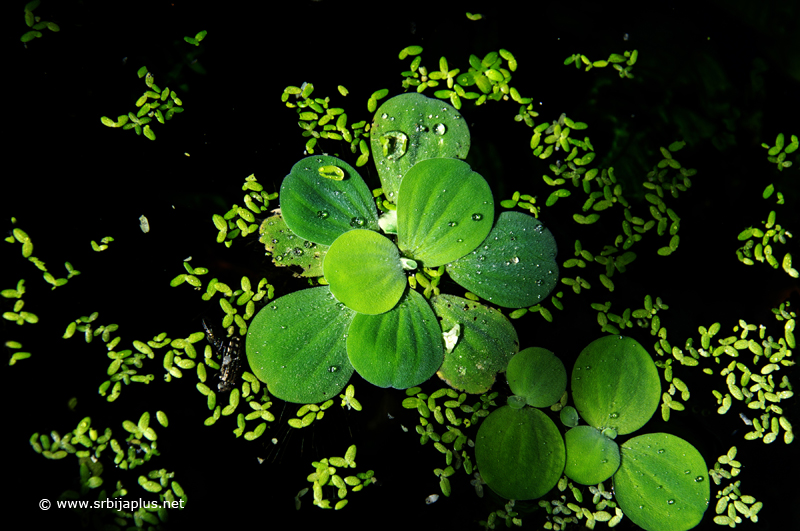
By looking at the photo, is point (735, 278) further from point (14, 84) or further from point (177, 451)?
point (14, 84)

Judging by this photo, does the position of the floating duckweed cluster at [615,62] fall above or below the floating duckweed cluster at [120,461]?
above

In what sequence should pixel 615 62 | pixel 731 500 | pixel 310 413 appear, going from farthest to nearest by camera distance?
pixel 615 62, pixel 731 500, pixel 310 413

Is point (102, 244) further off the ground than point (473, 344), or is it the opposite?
point (102, 244)

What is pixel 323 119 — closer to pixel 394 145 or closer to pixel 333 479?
pixel 394 145

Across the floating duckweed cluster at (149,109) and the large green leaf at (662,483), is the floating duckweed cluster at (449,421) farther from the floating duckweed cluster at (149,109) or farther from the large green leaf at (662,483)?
the floating duckweed cluster at (149,109)

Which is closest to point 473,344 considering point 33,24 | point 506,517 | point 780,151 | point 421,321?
point 421,321

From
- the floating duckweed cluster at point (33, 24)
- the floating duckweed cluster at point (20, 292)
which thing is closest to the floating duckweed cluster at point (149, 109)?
the floating duckweed cluster at point (33, 24)

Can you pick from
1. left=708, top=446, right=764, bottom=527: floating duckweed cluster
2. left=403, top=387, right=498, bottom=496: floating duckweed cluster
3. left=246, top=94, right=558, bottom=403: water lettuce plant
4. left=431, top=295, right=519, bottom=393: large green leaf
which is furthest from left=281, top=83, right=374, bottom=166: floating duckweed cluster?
left=708, top=446, right=764, bottom=527: floating duckweed cluster
